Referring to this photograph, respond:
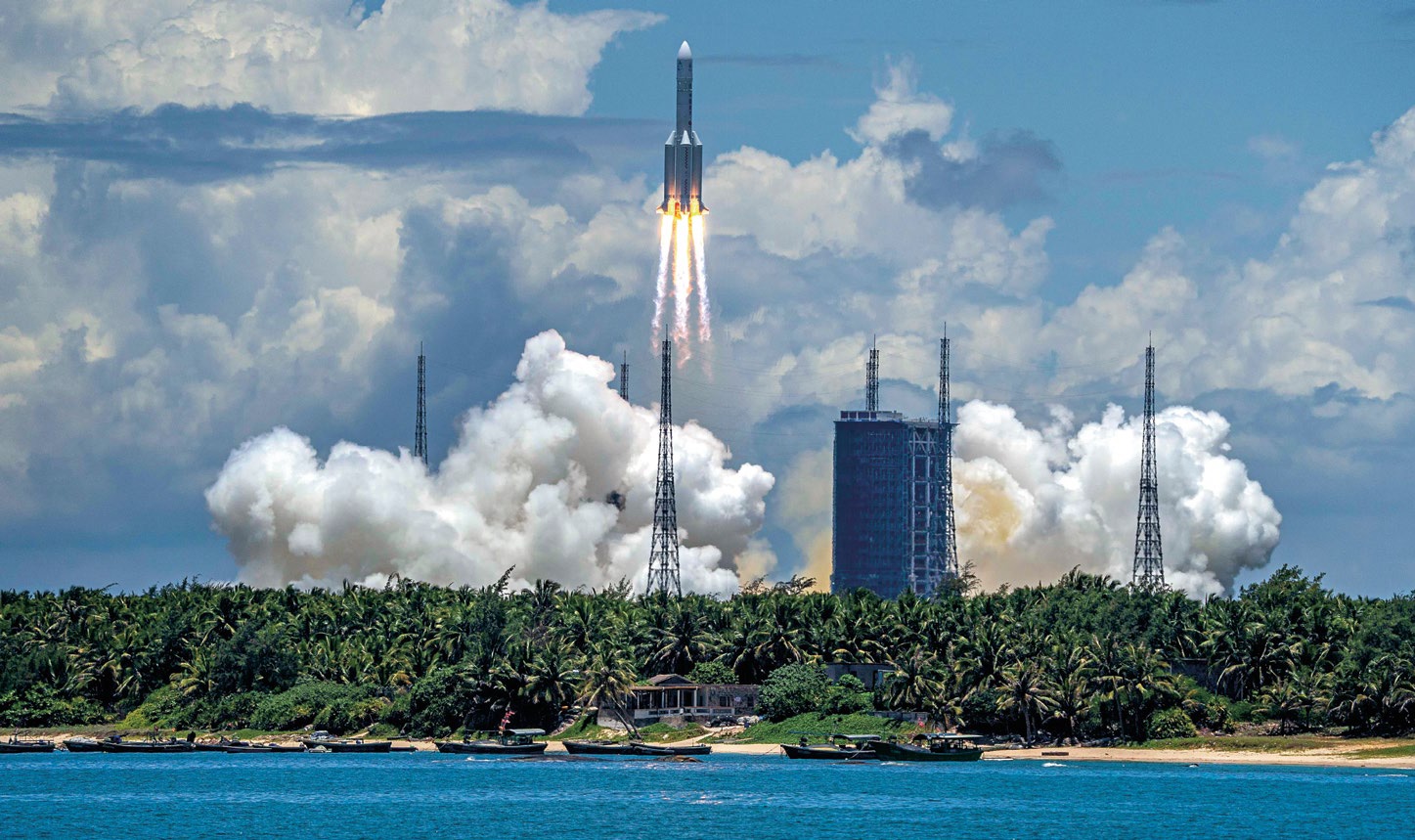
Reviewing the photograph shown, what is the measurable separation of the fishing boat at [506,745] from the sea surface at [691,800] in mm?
1324

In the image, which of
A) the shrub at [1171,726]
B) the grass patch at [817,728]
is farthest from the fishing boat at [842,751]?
the shrub at [1171,726]

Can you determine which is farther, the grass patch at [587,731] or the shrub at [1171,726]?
the grass patch at [587,731]

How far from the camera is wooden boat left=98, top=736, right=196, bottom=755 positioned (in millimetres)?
180625

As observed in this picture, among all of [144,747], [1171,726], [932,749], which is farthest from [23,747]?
[1171,726]

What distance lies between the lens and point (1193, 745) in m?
159

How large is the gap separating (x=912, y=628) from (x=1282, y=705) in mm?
30651

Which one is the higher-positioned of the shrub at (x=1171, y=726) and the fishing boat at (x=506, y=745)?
the shrub at (x=1171, y=726)

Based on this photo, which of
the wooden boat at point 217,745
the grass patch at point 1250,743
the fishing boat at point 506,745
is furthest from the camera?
the wooden boat at point 217,745

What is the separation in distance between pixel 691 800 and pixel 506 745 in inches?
1352

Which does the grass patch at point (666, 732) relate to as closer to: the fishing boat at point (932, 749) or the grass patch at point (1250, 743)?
the fishing boat at point (932, 749)

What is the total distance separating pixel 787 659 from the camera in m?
178

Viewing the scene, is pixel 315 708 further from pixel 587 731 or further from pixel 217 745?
pixel 587 731

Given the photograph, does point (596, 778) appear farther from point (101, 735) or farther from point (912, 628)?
point (101, 735)

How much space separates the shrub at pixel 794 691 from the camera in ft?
569
